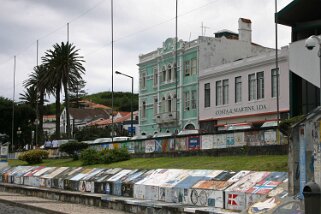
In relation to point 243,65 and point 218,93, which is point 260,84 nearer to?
point 243,65

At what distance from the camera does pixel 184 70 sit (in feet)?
192

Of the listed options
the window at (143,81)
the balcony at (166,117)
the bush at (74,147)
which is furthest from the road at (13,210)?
the window at (143,81)

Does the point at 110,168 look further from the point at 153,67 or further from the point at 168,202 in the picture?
the point at 153,67

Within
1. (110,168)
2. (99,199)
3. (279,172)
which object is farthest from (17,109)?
(279,172)

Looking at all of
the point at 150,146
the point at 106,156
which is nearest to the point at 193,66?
the point at 150,146

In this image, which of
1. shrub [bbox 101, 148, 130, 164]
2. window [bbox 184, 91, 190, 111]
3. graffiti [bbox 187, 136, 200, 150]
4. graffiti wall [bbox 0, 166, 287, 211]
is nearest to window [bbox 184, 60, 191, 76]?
window [bbox 184, 91, 190, 111]

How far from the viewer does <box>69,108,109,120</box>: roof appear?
128562 millimetres

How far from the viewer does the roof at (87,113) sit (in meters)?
129

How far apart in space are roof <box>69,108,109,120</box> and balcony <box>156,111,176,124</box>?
67.0 metres

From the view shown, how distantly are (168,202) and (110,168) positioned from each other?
10.7m

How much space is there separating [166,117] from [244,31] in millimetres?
12464

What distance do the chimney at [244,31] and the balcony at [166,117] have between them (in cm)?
1090

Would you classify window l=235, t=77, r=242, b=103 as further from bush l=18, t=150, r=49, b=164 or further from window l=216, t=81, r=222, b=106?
bush l=18, t=150, r=49, b=164

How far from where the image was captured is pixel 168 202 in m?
20.9
